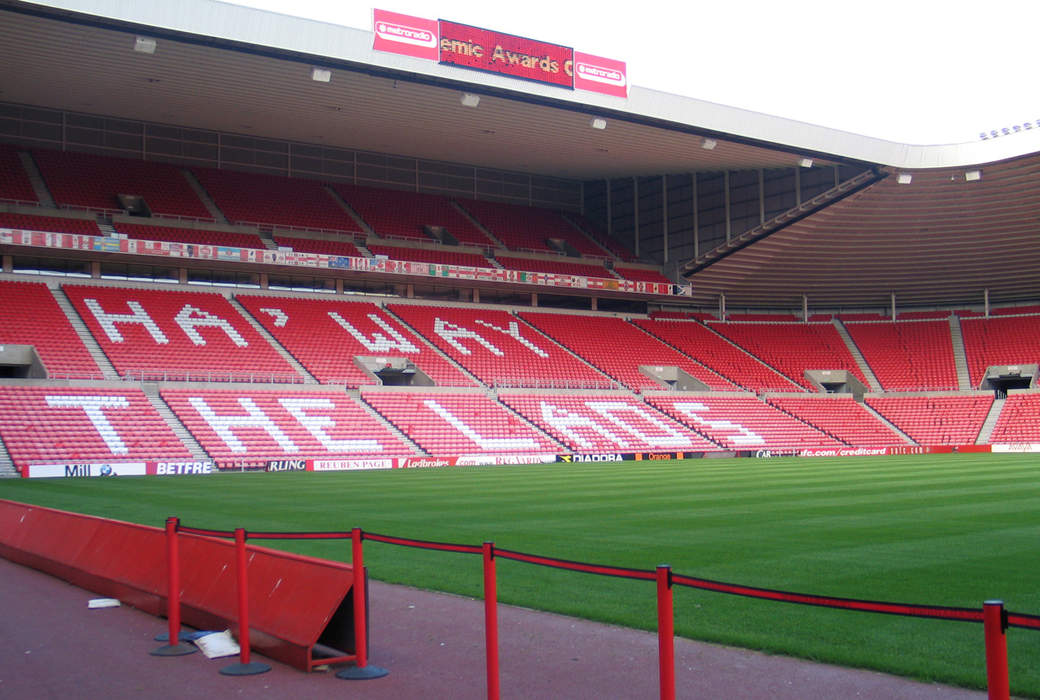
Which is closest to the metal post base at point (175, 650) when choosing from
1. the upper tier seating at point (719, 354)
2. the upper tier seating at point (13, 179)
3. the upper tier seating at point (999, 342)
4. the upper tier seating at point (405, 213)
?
the upper tier seating at point (13, 179)

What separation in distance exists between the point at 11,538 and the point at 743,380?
41882mm

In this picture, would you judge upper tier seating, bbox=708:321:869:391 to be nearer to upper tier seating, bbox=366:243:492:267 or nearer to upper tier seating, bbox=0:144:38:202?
upper tier seating, bbox=366:243:492:267

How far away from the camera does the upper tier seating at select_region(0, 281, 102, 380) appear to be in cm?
3359

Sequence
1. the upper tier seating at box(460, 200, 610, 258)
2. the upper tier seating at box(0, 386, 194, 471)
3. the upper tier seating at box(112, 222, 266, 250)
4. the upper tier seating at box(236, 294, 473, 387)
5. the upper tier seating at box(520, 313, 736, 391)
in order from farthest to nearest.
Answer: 1. the upper tier seating at box(460, 200, 610, 258)
2. the upper tier seating at box(520, 313, 736, 391)
3. the upper tier seating at box(112, 222, 266, 250)
4. the upper tier seating at box(236, 294, 473, 387)
5. the upper tier seating at box(0, 386, 194, 471)

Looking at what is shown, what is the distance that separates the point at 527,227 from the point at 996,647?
50106 millimetres

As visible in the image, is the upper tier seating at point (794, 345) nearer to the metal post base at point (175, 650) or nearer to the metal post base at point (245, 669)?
the metal post base at point (175, 650)

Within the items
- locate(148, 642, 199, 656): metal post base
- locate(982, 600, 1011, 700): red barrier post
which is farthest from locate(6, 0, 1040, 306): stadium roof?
locate(982, 600, 1011, 700): red barrier post

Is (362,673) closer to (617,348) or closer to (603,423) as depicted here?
(603,423)

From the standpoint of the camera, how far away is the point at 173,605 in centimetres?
766

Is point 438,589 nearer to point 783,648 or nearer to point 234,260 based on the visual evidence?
point 783,648

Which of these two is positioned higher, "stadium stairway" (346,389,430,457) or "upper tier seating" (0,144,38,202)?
"upper tier seating" (0,144,38,202)

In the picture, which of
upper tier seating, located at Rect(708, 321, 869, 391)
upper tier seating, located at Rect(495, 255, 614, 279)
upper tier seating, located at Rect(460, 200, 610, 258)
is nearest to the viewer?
upper tier seating, located at Rect(495, 255, 614, 279)

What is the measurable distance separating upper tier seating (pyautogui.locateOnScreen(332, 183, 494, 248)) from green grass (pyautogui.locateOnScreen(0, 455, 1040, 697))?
2306 cm

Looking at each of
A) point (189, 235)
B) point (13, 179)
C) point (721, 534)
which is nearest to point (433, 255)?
point (189, 235)
